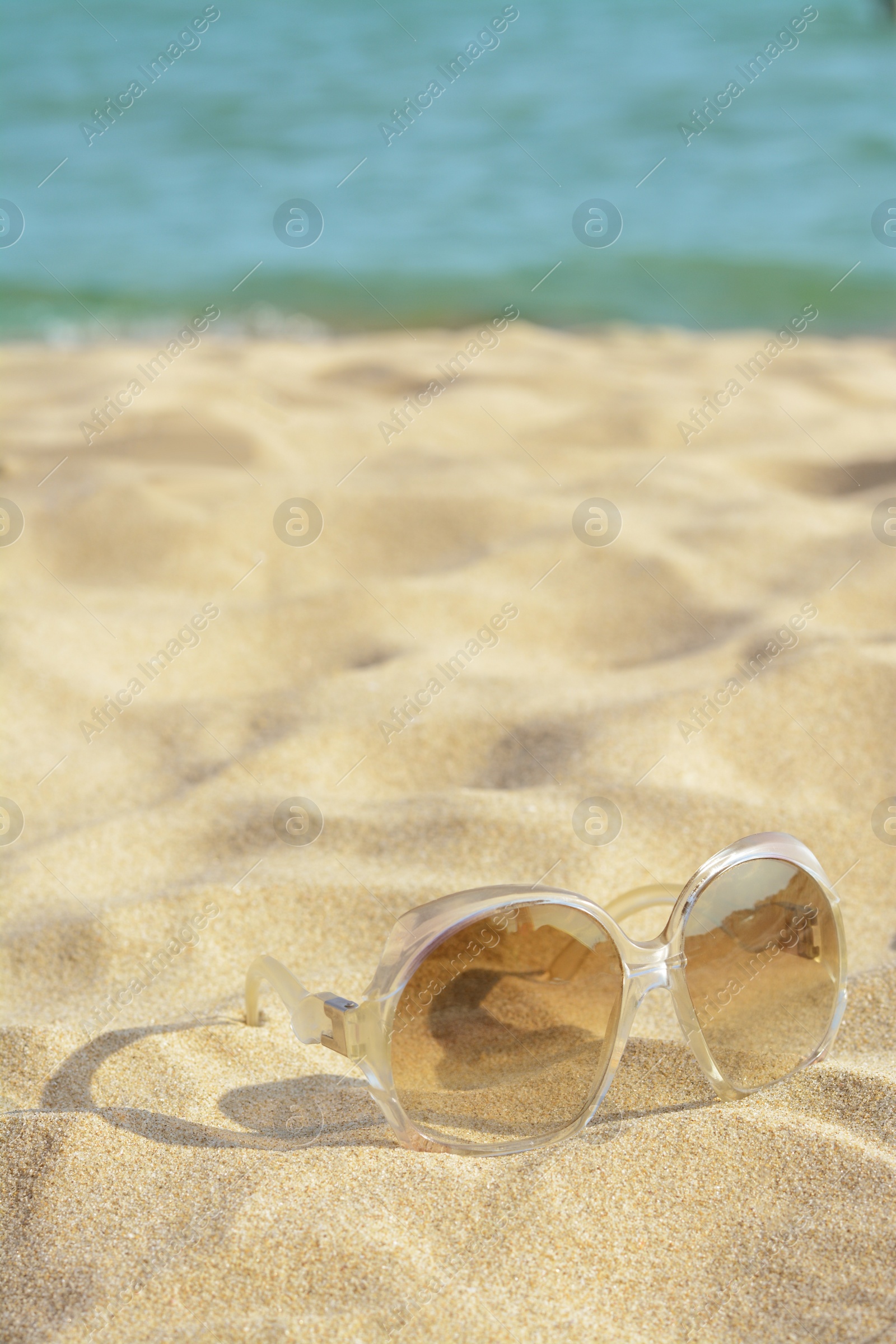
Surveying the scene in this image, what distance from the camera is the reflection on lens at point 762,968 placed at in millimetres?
1126

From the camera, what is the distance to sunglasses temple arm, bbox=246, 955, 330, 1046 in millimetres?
1025

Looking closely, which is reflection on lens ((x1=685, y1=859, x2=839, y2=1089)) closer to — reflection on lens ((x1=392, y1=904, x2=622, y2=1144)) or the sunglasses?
the sunglasses

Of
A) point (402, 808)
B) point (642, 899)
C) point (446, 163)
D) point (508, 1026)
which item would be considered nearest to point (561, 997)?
point (508, 1026)

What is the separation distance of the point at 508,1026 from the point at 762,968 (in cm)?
27

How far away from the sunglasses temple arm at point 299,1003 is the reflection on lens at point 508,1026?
0.25ft

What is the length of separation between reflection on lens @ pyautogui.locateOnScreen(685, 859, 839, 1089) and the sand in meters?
0.05

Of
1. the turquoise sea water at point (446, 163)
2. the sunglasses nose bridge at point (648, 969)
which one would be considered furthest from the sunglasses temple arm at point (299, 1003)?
the turquoise sea water at point (446, 163)

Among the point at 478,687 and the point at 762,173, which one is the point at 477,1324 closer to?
the point at 478,687

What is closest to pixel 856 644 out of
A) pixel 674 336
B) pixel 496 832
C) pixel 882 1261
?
pixel 496 832

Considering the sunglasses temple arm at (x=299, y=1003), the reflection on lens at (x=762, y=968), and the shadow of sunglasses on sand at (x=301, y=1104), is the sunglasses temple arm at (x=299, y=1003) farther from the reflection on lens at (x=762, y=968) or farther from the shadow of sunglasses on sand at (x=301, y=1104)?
the reflection on lens at (x=762, y=968)

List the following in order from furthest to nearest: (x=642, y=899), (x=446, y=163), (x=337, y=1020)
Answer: (x=446, y=163) < (x=642, y=899) < (x=337, y=1020)

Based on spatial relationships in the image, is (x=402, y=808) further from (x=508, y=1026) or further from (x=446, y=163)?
(x=446, y=163)

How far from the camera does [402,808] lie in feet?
5.62

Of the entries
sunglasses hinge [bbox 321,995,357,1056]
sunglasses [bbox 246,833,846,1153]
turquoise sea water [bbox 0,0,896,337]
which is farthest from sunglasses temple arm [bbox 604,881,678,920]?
turquoise sea water [bbox 0,0,896,337]
